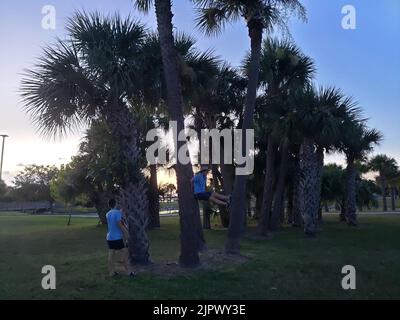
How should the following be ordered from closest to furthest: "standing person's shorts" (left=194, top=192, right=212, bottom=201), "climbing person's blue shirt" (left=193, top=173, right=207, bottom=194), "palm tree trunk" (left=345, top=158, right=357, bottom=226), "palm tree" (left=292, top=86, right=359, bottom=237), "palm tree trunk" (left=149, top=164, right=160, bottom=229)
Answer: "standing person's shorts" (left=194, top=192, right=212, bottom=201), "climbing person's blue shirt" (left=193, top=173, right=207, bottom=194), "palm tree" (left=292, top=86, right=359, bottom=237), "palm tree trunk" (left=149, top=164, right=160, bottom=229), "palm tree trunk" (left=345, top=158, right=357, bottom=226)

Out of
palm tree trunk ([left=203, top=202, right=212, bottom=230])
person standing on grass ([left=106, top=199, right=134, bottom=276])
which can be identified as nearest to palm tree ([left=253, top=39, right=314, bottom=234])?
palm tree trunk ([left=203, top=202, right=212, bottom=230])

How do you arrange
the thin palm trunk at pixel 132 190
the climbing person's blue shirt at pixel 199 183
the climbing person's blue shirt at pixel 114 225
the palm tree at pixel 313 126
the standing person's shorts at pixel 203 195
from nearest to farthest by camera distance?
the climbing person's blue shirt at pixel 114 225 → the standing person's shorts at pixel 203 195 → the climbing person's blue shirt at pixel 199 183 → the thin palm trunk at pixel 132 190 → the palm tree at pixel 313 126

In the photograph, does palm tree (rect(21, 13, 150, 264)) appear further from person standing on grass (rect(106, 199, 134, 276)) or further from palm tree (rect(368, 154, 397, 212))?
palm tree (rect(368, 154, 397, 212))

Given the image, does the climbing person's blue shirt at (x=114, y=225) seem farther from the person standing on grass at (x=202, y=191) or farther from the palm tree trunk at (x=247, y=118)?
the palm tree trunk at (x=247, y=118)

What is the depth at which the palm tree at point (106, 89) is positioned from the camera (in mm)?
11117

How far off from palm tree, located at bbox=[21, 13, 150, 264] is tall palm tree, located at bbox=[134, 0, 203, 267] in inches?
40.9

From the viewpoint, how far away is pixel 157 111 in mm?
14188

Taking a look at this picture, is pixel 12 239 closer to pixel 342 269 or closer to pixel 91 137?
pixel 91 137

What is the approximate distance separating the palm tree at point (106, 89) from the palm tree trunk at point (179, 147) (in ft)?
3.40

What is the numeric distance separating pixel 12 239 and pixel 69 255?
709cm

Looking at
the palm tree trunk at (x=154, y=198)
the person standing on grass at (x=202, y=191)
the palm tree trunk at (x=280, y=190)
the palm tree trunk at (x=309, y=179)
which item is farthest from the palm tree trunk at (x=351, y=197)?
the person standing on grass at (x=202, y=191)

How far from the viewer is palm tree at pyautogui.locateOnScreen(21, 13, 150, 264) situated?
36.5 feet

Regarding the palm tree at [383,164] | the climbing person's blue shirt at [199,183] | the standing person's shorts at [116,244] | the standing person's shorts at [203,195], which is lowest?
the standing person's shorts at [116,244]
